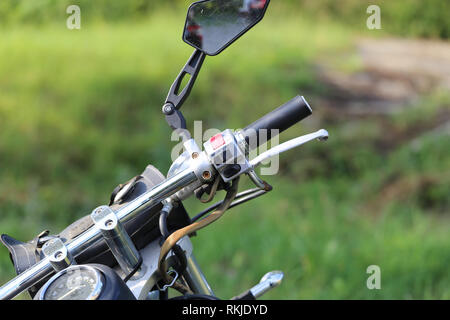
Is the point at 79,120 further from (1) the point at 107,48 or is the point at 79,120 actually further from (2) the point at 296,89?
(2) the point at 296,89

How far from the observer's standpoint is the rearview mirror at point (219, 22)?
53.8 inches

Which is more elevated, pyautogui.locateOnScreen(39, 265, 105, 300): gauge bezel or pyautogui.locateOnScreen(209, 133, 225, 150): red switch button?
pyautogui.locateOnScreen(209, 133, 225, 150): red switch button

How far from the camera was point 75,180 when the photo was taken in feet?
16.2

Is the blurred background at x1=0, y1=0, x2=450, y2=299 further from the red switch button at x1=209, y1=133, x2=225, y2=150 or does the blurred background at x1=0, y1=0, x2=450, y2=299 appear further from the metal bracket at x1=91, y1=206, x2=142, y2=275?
the red switch button at x1=209, y1=133, x2=225, y2=150

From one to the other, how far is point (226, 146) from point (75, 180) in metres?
3.91

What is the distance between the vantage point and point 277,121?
1.31 metres

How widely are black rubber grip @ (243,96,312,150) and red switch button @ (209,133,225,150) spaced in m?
0.07

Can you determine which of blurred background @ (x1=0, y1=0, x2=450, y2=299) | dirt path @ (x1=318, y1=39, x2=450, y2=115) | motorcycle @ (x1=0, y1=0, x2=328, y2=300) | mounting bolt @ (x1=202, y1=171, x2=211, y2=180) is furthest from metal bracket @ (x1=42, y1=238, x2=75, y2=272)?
dirt path @ (x1=318, y1=39, x2=450, y2=115)

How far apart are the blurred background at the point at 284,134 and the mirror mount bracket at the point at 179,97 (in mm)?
2246

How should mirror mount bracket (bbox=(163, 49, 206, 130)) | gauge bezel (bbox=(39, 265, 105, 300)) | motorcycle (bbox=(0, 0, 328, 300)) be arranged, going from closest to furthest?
gauge bezel (bbox=(39, 265, 105, 300)), motorcycle (bbox=(0, 0, 328, 300)), mirror mount bracket (bbox=(163, 49, 206, 130))

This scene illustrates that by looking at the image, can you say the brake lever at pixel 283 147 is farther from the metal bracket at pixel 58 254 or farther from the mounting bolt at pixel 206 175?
the metal bracket at pixel 58 254

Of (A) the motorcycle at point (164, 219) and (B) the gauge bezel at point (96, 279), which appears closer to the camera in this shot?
(B) the gauge bezel at point (96, 279)

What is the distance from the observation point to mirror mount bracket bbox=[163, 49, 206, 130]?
136 cm

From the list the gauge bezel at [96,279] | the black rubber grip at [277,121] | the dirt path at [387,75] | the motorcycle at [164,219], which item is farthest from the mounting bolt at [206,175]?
the dirt path at [387,75]
